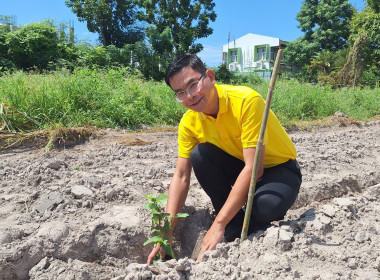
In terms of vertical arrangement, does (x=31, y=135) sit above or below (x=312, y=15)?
below

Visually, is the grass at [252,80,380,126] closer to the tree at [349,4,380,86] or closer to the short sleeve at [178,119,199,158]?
the short sleeve at [178,119,199,158]

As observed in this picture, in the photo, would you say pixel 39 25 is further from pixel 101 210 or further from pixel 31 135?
pixel 101 210

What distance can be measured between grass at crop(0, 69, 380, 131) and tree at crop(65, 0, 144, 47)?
13681 millimetres

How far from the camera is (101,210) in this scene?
7.53 feet

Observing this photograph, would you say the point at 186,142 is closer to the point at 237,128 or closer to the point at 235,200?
the point at 237,128

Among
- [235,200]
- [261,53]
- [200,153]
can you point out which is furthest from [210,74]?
[261,53]

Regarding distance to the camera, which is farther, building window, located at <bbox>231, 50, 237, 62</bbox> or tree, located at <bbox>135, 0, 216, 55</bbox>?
building window, located at <bbox>231, 50, 237, 62</bbox>

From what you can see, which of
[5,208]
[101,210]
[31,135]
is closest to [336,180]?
[101,210]

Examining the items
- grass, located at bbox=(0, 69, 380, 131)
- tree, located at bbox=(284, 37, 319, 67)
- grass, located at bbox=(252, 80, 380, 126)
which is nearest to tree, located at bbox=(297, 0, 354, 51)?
tree, located at bbox=(284, 37, 319, 67)

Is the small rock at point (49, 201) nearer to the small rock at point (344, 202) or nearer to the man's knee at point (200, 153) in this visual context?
the man's knee at point (200, 153)

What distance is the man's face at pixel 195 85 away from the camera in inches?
68.8

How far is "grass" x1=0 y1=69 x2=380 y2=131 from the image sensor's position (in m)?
4.29

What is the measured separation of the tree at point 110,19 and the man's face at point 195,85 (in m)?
18.4

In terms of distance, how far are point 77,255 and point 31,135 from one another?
7.63 feet
